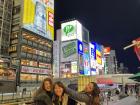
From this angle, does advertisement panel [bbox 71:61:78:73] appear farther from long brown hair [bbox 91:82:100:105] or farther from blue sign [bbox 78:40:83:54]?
long brown hair [bbox 91:82:100:105]

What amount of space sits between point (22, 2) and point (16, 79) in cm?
2681

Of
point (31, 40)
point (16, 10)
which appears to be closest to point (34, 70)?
point (31, 40)

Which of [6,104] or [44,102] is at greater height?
[44,102]

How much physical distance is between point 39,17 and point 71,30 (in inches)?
1173

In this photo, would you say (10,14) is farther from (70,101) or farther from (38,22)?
(70,101)

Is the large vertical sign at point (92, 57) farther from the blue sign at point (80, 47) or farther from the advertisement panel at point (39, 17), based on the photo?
the advertisement panel at point (39, 17)

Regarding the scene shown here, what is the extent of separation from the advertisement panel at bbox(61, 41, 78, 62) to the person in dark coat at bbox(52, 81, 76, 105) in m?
104

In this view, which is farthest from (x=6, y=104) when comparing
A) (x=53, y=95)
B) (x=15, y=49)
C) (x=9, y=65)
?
(x=15, y=49)

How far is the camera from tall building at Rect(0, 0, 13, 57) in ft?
240

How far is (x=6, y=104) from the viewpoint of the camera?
21.6 meters

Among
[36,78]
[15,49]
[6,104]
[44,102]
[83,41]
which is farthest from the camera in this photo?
[83,41]

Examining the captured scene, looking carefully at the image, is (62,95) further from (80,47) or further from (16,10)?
(80,47)

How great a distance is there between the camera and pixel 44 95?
11.6 feet

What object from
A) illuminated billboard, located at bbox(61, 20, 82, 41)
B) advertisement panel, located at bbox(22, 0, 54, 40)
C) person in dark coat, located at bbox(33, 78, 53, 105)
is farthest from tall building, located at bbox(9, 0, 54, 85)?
person in dark coat, located at bbox(33, 78, 53, 105)
